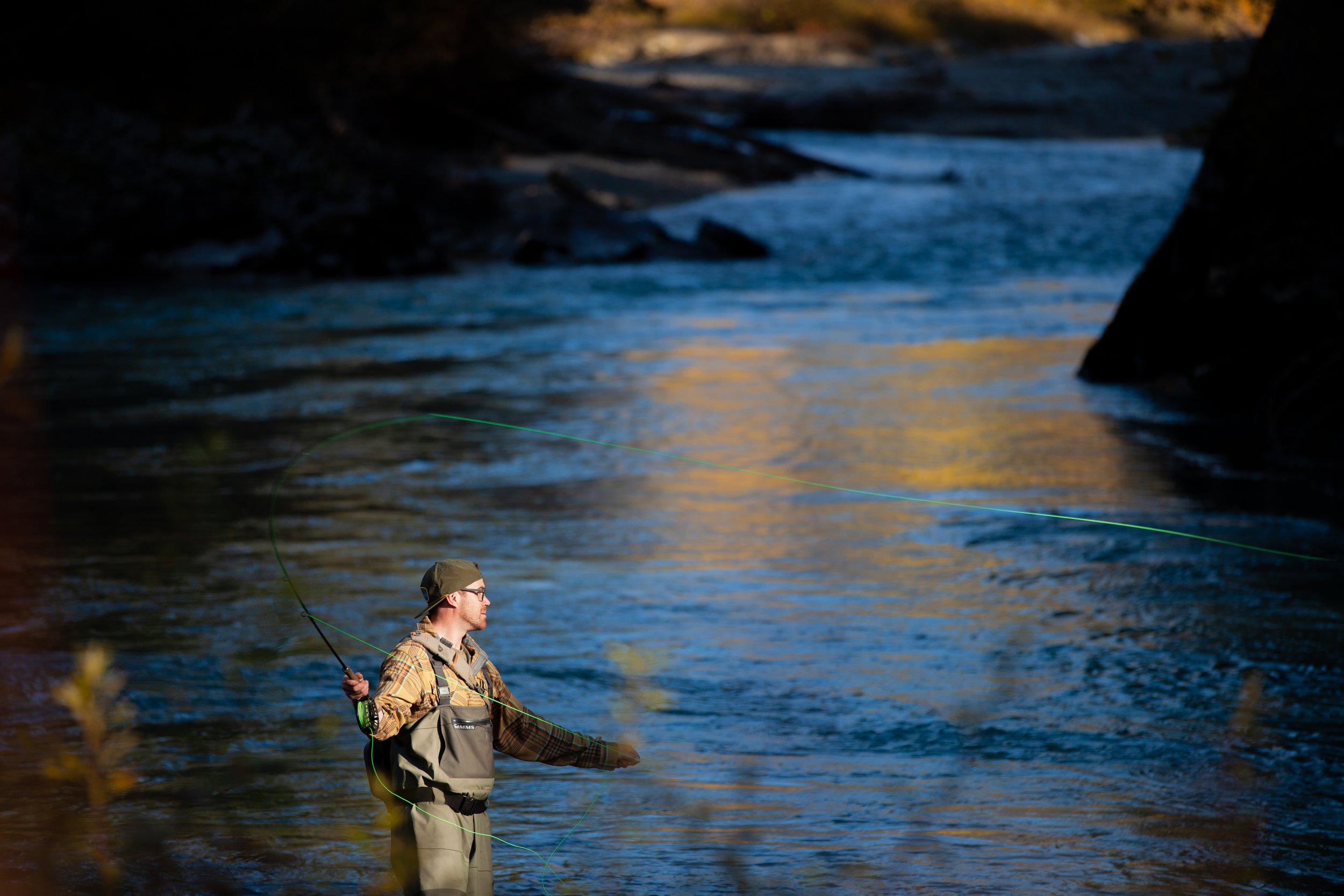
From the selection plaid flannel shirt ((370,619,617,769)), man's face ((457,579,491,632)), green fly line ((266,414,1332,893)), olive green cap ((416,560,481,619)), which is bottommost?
green fly line ((266,414,1332,893))

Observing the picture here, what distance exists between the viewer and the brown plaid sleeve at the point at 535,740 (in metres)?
3.57

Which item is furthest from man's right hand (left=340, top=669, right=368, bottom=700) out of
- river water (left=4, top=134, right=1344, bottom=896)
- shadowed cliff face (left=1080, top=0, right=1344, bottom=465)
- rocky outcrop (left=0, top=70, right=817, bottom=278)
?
rocky outcrop (left=0, top=70, right=817, bottom=278)

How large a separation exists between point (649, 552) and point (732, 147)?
2126 centimetres

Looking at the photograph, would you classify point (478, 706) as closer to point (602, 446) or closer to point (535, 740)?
point (535, 740)

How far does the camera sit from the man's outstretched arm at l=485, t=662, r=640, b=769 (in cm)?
358

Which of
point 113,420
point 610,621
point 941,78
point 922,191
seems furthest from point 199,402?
point 941,78

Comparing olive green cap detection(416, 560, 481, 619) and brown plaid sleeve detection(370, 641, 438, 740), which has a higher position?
olive green cap detection(416, 560, 481, 619)

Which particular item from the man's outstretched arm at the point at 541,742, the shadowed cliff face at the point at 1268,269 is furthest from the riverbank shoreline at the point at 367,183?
the man's outstretched arm at the point at 541,742

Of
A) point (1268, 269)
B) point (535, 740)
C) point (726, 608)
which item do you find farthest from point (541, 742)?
point (1268, 269)

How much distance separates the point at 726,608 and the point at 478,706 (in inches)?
154

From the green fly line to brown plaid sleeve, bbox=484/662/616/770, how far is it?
0.07 ft

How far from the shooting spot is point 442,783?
3373 mm

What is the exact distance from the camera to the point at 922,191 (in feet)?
89.0

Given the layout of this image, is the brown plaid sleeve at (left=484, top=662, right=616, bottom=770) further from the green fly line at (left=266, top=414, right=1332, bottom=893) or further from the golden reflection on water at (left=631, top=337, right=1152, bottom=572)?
the golden reflection on water at (left=631, top=337, right=1152, bottom=572)
